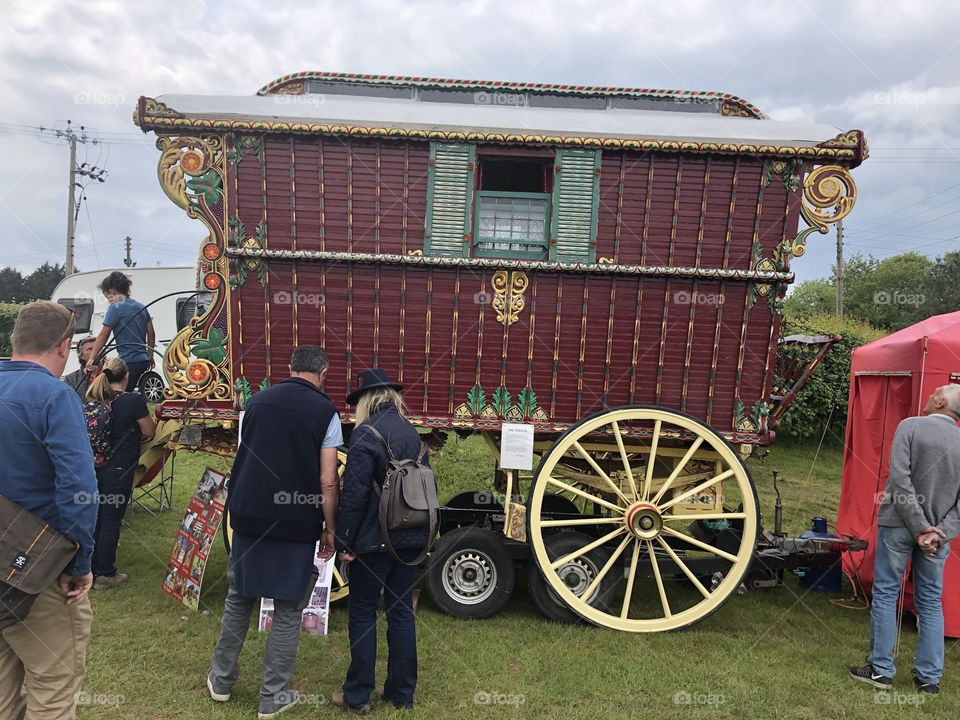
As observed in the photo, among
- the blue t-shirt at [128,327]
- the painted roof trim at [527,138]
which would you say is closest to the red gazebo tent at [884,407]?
the painted roof trim at [527,138]

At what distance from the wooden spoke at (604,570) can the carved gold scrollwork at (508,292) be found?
74.6 inches

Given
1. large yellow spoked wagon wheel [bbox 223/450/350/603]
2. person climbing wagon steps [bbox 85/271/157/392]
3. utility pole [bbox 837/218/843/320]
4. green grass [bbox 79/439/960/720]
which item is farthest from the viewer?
utility pole [bbox 837/218/843/320]

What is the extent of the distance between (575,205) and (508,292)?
821 mm

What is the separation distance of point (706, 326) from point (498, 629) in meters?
2.76

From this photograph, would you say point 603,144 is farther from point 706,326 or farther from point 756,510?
point 756,510

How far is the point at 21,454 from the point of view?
2.32m

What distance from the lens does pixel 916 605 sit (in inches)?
149

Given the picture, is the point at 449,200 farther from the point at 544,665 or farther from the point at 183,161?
the point at 544,665

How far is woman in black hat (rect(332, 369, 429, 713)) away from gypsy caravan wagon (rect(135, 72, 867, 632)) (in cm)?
124

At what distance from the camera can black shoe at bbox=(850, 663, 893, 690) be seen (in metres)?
3.79

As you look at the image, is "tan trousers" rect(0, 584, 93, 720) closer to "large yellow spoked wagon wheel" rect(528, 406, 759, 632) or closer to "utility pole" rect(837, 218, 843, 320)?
"large yellow spoked wagon wheel" rect(528, 406, 759, 632)

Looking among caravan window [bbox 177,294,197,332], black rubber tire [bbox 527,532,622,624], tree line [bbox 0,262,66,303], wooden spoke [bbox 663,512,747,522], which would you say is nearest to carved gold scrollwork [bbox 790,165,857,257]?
wooden spoke [bbox 663,512,747,522]

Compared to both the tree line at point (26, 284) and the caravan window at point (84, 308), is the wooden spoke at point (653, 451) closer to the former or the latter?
the caravan window at point (84, 308)

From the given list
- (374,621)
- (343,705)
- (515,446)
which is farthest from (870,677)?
(343,705)
